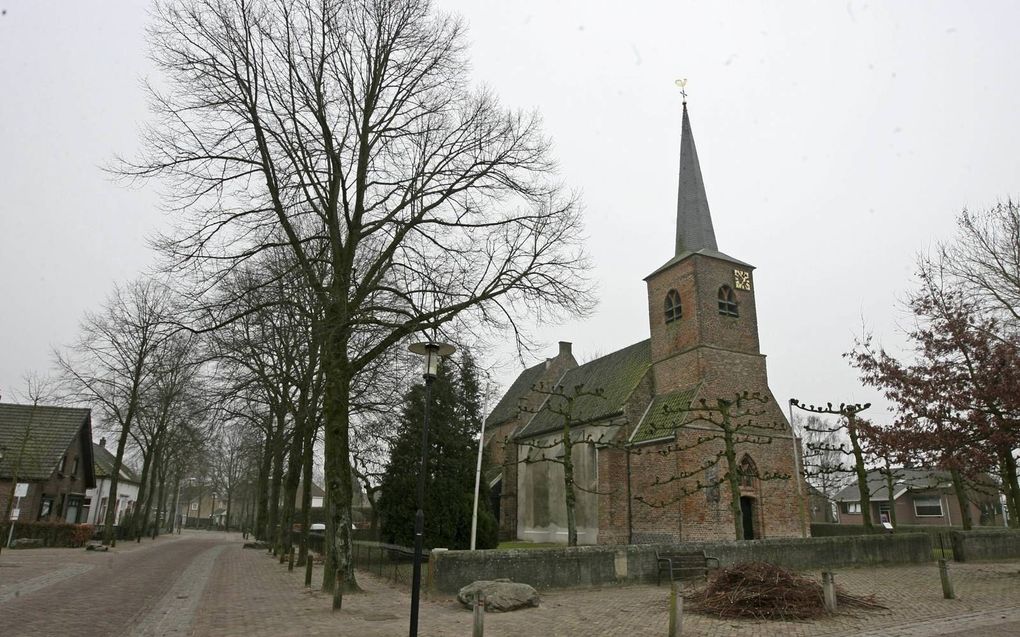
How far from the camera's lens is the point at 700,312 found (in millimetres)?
28625

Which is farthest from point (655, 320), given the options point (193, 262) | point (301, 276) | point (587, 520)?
point (193, 262)

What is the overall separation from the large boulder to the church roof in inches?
700

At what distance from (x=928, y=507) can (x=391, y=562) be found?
55718mm

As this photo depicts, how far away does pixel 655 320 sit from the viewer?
104ft

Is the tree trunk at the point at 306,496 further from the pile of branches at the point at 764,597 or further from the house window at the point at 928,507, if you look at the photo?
the house window at the point at 928,507

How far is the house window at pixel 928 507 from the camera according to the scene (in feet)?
175

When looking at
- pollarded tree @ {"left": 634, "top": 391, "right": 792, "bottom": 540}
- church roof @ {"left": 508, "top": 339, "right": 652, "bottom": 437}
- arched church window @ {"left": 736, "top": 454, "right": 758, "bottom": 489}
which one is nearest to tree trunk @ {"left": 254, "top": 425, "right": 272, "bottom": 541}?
church roof @ {"left": 508, "top": 339, "right": 652, "bottom": 437}

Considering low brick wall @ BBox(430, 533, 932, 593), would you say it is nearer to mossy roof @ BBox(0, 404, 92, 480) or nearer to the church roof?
the church roof

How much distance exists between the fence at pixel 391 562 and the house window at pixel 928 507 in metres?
53.4

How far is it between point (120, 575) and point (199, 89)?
13397 mm

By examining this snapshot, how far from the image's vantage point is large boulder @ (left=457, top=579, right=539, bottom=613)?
1140 cm

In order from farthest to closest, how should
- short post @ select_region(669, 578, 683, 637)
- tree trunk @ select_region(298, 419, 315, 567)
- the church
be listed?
the church
tree trunk @ select_region(298, 419, 315, 567)
short post @ select_region(669, 578, 683, 637)

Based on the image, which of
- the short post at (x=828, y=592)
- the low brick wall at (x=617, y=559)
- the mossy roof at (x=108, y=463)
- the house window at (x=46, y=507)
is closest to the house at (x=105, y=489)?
the mossy roof at (x=108, y=463)

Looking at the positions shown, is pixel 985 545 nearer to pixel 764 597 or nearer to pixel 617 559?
pixel 617 559
